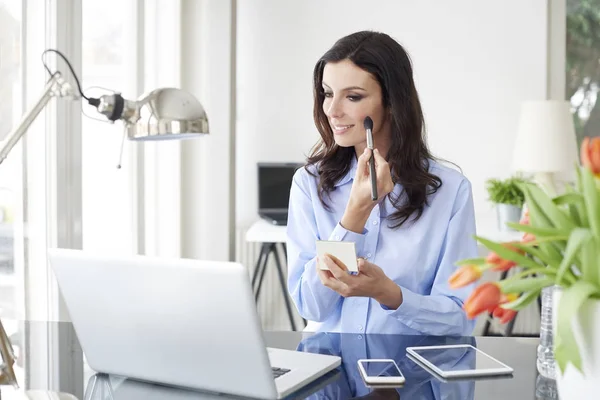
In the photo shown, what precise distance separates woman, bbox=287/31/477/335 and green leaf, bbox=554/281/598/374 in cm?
89

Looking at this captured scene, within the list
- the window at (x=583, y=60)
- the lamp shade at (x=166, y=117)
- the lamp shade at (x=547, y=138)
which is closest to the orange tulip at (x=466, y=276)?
the lamp shade at (x=166, y=117)

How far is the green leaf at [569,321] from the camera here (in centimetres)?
81

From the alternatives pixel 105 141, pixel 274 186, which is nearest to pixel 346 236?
pixel 105 141

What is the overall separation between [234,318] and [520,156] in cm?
322

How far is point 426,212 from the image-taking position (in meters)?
1.90

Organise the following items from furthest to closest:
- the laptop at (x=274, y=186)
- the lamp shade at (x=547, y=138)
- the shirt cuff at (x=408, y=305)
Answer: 1. the laptop at (x=274, y=186)
2. the lamp shade at (x=547, y=138)
3. the shirt cuff at (x=408, y=305)

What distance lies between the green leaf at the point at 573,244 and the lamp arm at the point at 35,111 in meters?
0.81

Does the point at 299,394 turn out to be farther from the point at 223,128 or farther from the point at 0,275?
the point at 223,128

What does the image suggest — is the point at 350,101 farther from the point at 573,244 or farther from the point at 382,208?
the point at 573,244

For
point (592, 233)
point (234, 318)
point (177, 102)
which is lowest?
point (234, 318)

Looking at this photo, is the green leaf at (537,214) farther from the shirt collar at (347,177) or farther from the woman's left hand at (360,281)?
the shirt collar at (347,177)

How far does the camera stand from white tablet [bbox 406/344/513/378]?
1.25 m

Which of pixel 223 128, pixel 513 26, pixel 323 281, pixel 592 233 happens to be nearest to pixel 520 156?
pixel 513 26

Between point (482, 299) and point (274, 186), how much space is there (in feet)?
11.7
